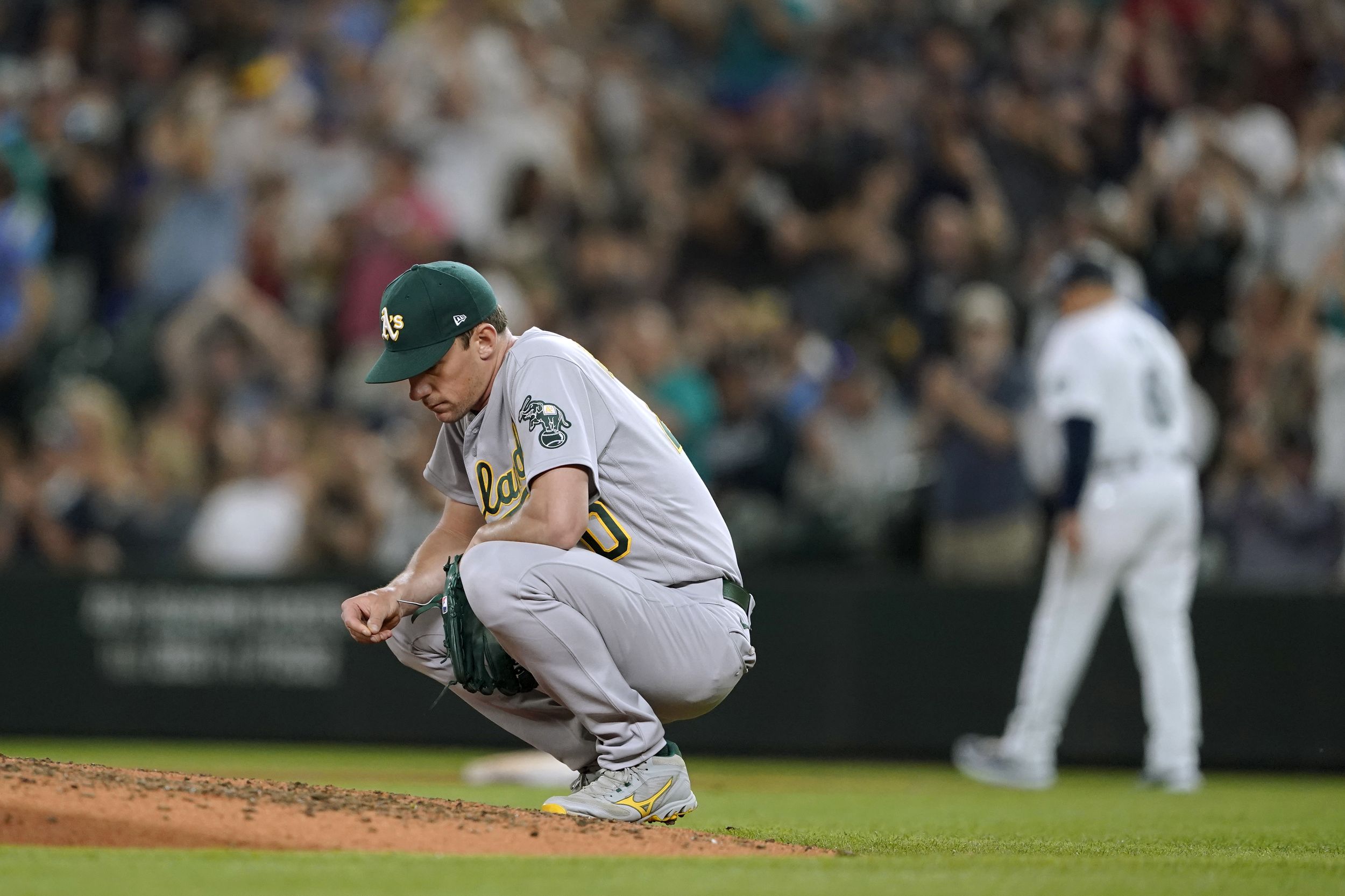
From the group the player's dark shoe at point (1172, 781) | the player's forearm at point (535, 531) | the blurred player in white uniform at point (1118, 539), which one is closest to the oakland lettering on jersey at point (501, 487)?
the player's forearm at point (535, 531)

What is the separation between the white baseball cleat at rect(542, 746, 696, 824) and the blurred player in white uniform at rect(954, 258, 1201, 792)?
363cm

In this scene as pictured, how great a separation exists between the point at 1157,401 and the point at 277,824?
5354 mm

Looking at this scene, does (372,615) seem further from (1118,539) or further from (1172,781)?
(1172,781)

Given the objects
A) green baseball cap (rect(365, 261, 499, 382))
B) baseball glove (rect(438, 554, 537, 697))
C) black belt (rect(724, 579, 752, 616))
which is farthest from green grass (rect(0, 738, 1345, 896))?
green baseball cap (rect(365, 261, 499, 382))

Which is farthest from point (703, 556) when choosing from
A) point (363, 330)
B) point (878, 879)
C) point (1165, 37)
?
point (1165, 37)

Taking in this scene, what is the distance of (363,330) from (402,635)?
24.5 feet

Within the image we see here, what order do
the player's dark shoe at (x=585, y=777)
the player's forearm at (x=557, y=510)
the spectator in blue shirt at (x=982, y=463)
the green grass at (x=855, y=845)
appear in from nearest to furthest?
the green grass at (x=855, y=845), the player's forearm at (x=557, y=510), the player's dark shoe at (x=585, y=777), the spectator in blue shirt at (x=982, y=463)

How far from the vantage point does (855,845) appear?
18.2 feet

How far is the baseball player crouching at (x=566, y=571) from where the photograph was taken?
530cm

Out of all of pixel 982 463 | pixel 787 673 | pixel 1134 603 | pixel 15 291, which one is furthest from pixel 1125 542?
pixel 15 291

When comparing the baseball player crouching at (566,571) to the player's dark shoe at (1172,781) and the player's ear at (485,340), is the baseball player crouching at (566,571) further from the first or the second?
the player's dark shoe at (1172,781)

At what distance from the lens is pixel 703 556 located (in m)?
5.62

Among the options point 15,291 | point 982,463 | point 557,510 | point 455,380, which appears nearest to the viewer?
point 557,510

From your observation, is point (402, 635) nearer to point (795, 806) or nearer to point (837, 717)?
point (795, 806)
